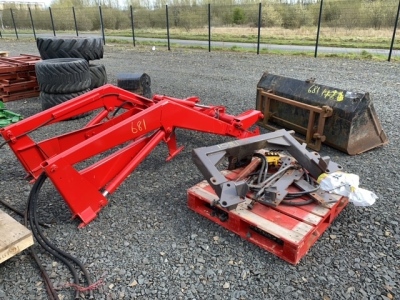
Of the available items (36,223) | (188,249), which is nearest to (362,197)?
(188,249)

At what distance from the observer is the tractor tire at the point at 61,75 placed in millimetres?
5285

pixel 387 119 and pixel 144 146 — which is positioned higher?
pixel 144 146

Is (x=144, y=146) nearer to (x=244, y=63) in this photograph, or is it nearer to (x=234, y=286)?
(x=234, y=286)

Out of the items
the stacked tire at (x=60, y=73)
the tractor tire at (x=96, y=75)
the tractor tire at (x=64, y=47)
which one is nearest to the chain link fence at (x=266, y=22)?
the tractor tire at (x=96, y=75)

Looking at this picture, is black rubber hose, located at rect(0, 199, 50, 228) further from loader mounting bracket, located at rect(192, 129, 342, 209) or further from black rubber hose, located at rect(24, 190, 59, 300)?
loader mounting bracket, located at rect(192, 129, 342, 209)

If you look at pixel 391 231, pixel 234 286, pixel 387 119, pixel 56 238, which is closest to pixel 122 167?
pixel 56 238

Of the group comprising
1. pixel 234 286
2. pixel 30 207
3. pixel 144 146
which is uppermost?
pixel 144 146

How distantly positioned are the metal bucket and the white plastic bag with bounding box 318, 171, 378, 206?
1.30 m

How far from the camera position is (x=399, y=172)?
12.0ft

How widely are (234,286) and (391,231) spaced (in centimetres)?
144

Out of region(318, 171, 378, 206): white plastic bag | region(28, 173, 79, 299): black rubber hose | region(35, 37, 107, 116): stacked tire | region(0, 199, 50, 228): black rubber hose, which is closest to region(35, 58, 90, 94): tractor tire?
region(35, 37, 107, 116): stacked tire

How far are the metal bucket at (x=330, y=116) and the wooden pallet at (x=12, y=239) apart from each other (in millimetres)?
3299

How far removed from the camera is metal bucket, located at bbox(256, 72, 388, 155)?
392 cm

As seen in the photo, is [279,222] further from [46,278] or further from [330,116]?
[330,116]
